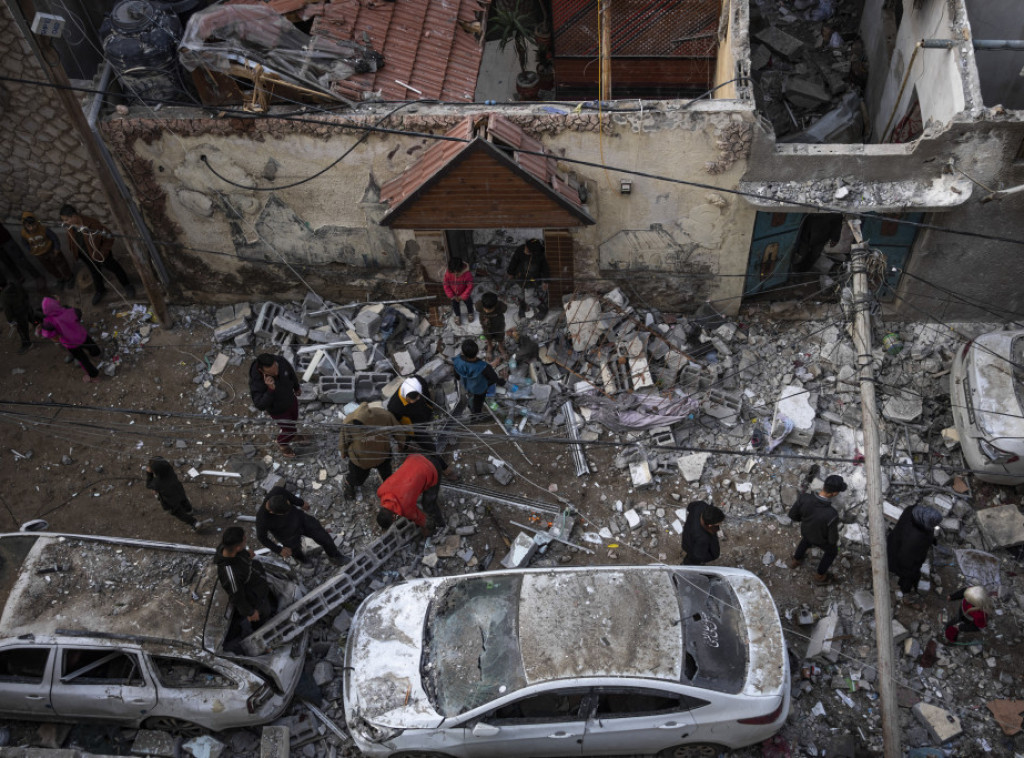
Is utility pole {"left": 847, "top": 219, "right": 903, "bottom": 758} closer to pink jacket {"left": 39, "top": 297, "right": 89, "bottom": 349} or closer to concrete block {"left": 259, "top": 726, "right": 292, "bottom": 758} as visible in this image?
concrete block {"left": 259, "top": 726, "right": 292, "bottom": 758}

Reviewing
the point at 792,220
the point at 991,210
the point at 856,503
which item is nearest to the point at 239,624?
the point at 856,503

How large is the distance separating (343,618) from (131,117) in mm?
6216

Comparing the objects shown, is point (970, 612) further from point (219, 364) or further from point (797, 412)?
point (219, 364)

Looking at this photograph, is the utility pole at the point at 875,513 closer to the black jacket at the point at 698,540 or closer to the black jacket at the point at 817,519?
the black jacket at the point at 817,519

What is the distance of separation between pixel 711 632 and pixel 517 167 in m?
4.91

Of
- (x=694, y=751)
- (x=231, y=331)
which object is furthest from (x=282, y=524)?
(x=694, y=751)

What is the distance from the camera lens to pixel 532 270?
404 inches

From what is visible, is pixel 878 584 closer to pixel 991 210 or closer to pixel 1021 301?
pixel 991 210

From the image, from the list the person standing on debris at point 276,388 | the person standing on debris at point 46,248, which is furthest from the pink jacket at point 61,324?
the person standing on debris at point 276,388

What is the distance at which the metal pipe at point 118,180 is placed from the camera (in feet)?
30.1

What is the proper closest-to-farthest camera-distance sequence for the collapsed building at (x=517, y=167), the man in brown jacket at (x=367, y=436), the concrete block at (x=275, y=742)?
the concrete block at (x=275, y=742)
the man in brown jacket at (x=367, y=436)
the collapsed building at (x=517, y=167)

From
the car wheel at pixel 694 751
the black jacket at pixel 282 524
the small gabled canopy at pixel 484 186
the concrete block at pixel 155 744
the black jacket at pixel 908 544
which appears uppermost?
the small gabled canopy at pixel 484 186

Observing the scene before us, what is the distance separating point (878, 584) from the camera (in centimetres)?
597

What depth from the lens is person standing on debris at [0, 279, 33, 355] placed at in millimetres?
9945
